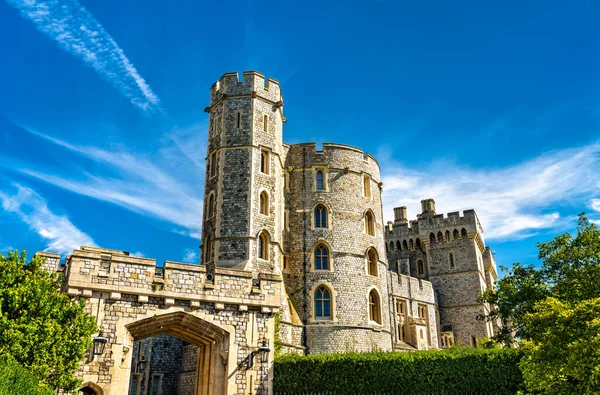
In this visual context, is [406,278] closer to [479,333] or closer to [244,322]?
[479,333]

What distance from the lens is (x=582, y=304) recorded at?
570 inches

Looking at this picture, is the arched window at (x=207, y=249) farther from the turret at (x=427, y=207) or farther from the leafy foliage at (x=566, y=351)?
the turret at (x=427, y=207)

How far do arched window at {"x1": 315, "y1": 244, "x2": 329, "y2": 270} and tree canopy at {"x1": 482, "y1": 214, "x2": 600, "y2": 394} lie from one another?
9226 mm

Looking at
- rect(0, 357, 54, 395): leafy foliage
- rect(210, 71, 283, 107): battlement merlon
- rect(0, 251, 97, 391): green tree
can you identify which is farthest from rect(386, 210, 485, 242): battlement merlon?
rect(0, 357, 54, 395): leafy foliage

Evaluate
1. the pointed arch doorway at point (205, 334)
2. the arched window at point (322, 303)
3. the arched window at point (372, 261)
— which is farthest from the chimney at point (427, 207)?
the pointed arch doorway at point (205, 334)

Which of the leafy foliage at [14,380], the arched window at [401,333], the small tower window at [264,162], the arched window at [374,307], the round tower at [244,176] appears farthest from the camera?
the arched window at [401,333]

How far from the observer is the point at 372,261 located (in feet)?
104

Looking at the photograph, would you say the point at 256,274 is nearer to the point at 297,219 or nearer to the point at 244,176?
the point at 244,176

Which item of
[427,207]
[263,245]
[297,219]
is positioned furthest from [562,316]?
[427,207]

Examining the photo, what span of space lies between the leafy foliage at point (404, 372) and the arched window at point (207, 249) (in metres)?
9.41

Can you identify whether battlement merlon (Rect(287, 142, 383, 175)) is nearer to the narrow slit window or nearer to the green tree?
the narrow slit window

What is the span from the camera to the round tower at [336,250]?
1139 inches

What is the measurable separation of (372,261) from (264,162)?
29.7ft

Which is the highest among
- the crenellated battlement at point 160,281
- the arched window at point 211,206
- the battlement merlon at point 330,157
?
the battlement merlon at point 330,157
